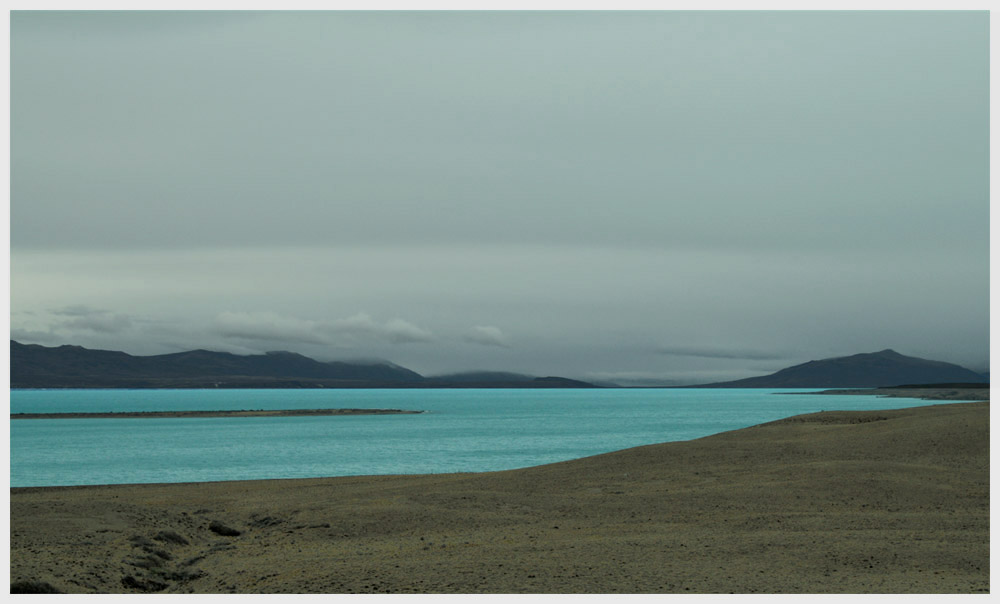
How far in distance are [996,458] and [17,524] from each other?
15657 mm

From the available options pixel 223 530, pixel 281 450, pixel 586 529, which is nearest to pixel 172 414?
pixel 281 450

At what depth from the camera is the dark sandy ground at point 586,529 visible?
11195mm

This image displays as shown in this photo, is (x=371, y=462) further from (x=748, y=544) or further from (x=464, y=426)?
(x=464, y=426)

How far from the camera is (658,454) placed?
27969 mm

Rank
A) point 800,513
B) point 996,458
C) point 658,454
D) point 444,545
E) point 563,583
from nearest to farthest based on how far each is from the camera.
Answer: point 996,458, point 563,583, point 444,545, point 800,513, point 658,454

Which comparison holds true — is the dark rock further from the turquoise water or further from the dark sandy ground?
the turquoise water

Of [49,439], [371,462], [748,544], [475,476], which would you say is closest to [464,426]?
[49,439]

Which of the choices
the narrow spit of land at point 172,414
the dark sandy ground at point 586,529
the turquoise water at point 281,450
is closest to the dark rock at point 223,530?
the dark sandy ground at point 586,529

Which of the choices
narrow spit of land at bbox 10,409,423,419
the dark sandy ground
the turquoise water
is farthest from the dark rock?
narrow spit of land at bbox 10,409,423,419

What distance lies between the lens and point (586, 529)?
1603 centimetres

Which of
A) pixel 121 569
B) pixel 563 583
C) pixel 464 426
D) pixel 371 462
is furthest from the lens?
pixel 464 426

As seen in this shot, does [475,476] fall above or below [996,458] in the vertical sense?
below

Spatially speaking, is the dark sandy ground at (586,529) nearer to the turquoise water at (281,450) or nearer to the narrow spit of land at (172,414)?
the turquoise water at (281,450)

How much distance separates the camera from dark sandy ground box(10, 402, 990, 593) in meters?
11.2
